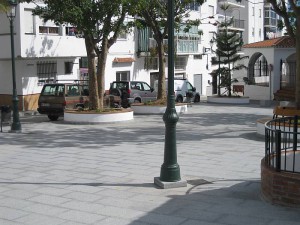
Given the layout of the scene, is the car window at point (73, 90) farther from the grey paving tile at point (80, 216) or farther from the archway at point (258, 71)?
the archway at point (258, 71)

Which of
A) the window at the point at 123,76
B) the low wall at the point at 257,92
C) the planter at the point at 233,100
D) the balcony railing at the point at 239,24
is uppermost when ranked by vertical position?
the balcony railing at the point at 239,24

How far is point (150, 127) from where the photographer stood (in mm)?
18172

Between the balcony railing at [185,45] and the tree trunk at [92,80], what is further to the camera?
the balcony railing at [185,45]

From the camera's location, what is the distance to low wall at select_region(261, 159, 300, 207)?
23.1 ft

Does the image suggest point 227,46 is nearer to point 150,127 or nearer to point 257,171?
point 150,127

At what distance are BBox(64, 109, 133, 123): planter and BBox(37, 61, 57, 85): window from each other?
858 cm

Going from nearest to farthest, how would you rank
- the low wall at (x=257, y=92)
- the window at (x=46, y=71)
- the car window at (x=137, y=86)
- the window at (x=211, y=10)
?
the window at (x=46, y=71) < the car window at (x=137, y=86) < the low wall at (x=257, y=92) < the window at (x=211, y=10)

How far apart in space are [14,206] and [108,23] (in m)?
13.1

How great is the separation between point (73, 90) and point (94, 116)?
306 cm

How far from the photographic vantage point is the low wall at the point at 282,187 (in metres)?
7.04

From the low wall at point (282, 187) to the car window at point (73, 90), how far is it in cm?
1509

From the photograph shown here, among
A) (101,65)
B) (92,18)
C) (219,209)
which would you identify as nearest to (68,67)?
(101,65)

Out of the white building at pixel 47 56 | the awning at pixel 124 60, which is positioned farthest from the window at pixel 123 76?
the awning at pixel 124 60

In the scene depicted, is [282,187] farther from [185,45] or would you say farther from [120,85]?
[185,45]
